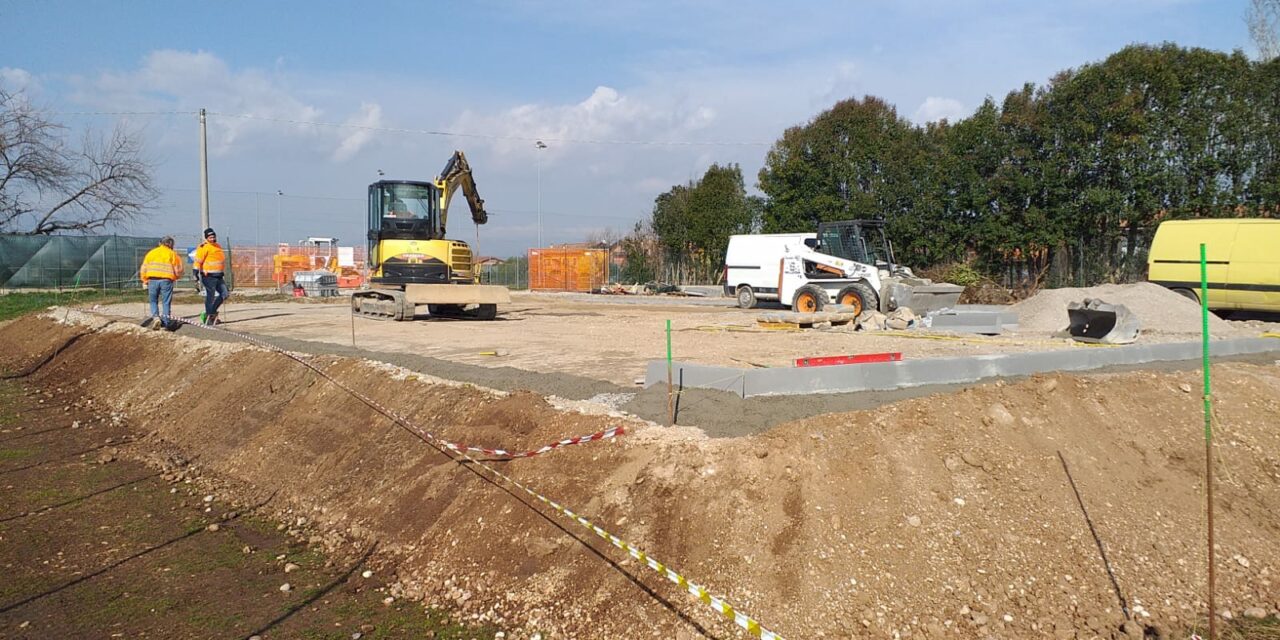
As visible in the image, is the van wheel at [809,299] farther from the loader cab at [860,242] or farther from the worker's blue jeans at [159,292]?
the worker's blue jeans at [159,292]

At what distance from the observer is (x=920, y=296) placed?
17.8m

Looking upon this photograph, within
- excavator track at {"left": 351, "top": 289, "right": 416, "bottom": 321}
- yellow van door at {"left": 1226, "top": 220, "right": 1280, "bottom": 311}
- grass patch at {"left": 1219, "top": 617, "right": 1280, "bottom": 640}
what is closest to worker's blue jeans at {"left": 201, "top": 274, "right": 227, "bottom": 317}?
excavator track at {"left": 351, "top": 289, "right": 416, "bottom": 321}

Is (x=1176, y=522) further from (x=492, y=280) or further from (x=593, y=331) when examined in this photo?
(x=492, y=280)

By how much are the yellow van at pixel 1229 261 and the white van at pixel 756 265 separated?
28.6 feet

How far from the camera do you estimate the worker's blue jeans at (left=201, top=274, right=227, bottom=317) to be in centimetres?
1611

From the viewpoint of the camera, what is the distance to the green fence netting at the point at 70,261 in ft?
101

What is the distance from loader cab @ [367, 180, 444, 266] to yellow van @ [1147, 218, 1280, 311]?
1564 centimetres

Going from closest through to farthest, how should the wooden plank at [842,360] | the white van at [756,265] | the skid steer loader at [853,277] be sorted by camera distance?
the wooden plank at [842,360], the skid steer loader at [853,277], the white van at [756,265]

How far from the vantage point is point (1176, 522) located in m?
5.57

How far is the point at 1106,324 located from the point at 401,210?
13.4m

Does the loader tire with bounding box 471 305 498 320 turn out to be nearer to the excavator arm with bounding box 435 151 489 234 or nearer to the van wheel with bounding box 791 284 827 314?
the excavator arm with bounding box 435 151 489 234

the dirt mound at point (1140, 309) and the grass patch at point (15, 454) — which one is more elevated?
the dirt mound at point (1140, 309)

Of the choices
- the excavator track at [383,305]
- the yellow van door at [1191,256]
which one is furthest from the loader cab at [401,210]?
the yellow van door at [1191,256]

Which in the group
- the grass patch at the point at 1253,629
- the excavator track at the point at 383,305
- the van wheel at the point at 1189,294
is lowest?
the grass patch at the point at 1253,629
